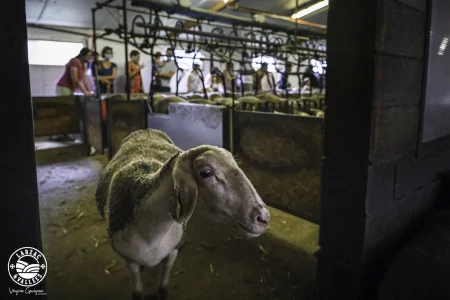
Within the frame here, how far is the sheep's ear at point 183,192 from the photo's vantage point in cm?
134

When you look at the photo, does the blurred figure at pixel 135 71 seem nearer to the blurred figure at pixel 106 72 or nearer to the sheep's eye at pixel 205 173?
the blurred figure at pixel 106 72

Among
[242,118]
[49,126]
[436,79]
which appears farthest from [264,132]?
[49,126]

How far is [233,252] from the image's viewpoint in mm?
2785

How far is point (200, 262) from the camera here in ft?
8.64

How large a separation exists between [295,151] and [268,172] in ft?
1.25

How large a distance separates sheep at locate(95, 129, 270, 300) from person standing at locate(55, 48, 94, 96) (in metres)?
6.01

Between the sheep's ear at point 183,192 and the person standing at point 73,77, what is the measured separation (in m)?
6.68

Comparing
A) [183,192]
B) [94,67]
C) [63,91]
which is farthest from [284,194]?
[63,91]

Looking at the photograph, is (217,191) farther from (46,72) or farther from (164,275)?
(46,72)

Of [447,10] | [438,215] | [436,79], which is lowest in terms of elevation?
[438,215]

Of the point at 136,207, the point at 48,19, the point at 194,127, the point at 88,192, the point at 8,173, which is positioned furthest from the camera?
the point at 48,19

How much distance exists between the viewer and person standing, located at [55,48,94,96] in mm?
7302

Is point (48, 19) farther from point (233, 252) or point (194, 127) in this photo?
point (233, 252)

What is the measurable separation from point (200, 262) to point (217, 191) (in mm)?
1440
